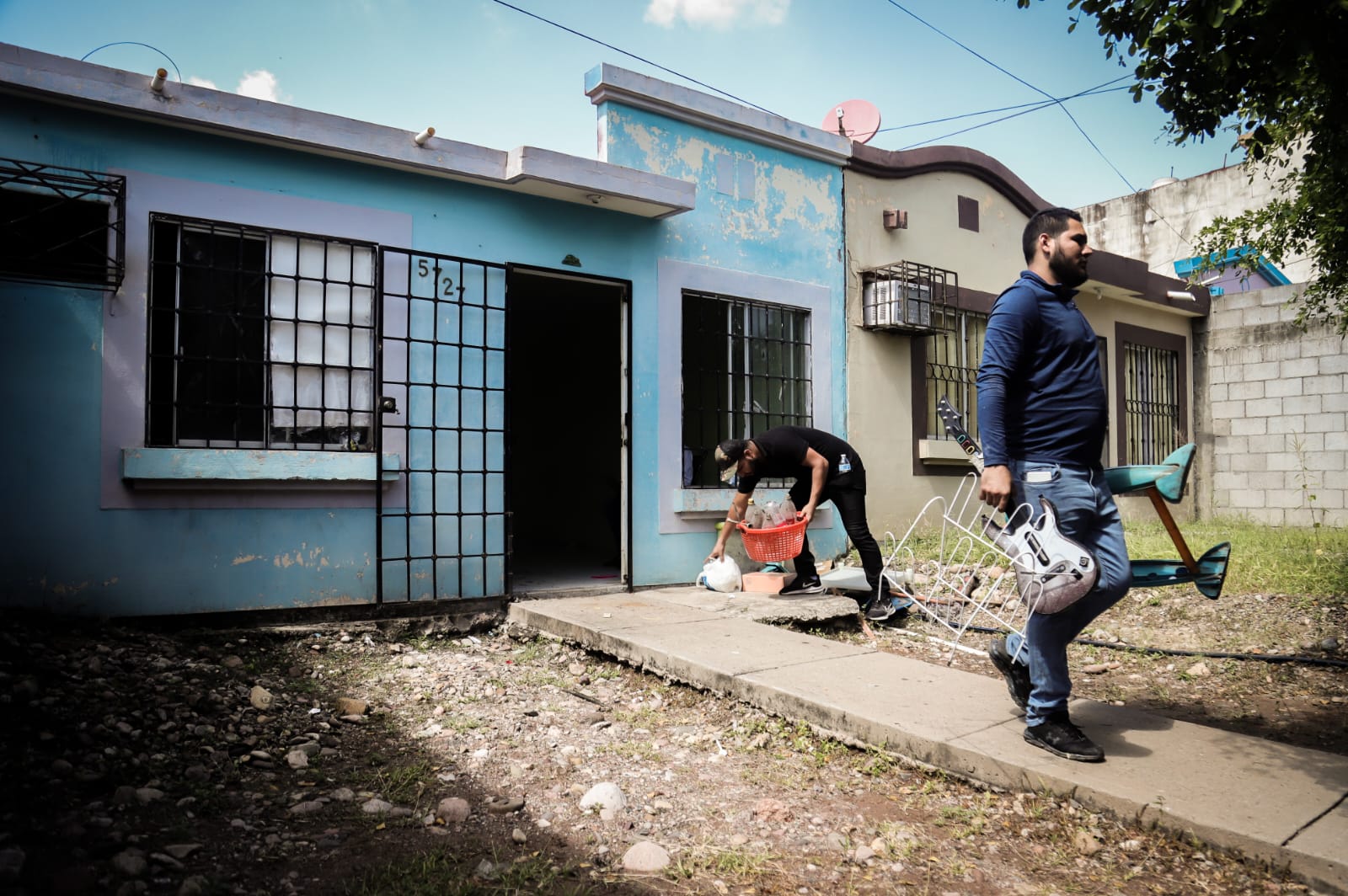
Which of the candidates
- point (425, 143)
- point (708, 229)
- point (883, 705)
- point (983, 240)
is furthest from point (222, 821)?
point (983, 240)

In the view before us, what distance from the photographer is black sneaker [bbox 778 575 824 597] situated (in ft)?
21.4

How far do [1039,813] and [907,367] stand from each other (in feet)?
21.7

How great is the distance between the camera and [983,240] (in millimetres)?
9898

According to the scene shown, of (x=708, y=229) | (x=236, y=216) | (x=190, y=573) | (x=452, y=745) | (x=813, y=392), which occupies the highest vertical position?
(x=708, y=229)

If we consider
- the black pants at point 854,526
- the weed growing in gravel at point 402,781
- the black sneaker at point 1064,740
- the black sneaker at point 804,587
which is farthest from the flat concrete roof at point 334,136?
the black sneaker at point 1064,740

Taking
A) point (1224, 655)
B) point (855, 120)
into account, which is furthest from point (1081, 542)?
point (855, 120)

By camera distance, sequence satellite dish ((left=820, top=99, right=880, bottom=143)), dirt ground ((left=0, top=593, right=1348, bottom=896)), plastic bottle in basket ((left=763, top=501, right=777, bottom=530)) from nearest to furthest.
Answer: dirt ground ((left=0, top=593, right=1348, bottom=896))
plastic bottle in basket ((left=763, top=501, right=777, bottom=530))
satellite dish ((left=820, top=99, right=880, bottom=143))

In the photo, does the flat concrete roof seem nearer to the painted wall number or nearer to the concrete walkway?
the painted wall number

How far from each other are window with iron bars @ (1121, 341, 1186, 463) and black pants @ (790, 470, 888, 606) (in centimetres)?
717

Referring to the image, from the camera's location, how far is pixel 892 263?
8.93 meters

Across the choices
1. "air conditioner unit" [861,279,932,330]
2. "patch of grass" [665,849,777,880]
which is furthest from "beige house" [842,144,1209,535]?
"patch of grass" [665,849,777,880]

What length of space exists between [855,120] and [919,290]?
6.92 ft

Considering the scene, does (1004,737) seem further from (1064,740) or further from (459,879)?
(459,879)

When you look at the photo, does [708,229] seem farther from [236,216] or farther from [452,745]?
[452,745]
